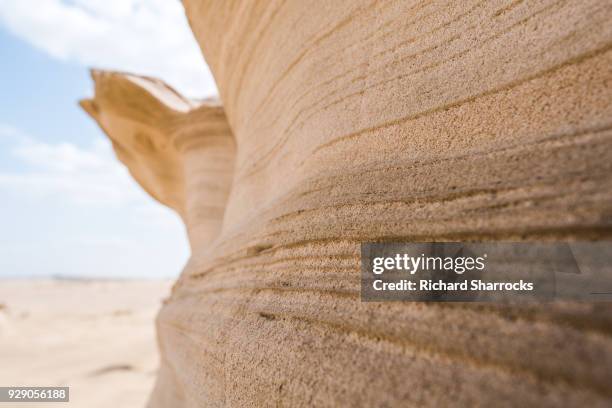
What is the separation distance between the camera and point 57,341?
4.57m

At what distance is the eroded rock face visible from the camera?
1.28 feet

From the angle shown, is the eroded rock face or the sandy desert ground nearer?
the eroded rock face

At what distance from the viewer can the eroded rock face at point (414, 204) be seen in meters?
0.39

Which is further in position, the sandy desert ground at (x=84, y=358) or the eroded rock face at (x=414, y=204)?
the sandy desert ground at (x=84, y=358)

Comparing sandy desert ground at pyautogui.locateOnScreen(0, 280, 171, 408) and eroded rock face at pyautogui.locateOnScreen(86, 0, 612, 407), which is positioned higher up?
eroded rock face at pyautogui.locateOnScreen(86, 0, 612, 407)

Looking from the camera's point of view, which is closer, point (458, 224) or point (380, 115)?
point (458, 224)

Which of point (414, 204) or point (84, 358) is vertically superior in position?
point (414, 204)

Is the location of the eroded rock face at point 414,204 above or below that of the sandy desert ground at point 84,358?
above

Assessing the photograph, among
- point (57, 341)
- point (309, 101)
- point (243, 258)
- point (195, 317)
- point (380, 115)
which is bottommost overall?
point (57, 341)

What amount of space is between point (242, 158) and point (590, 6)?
1.25 m

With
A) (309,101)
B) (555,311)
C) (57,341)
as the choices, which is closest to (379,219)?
(555,311)

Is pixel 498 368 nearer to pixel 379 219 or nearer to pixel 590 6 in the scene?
pixel 379 219

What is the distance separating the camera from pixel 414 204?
56 centimetres

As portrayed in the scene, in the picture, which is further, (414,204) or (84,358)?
(84,358)
